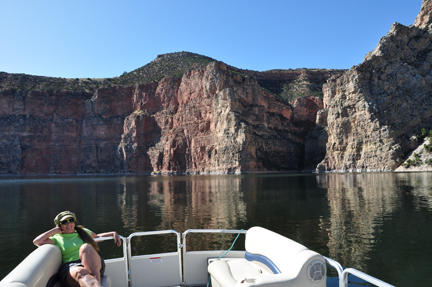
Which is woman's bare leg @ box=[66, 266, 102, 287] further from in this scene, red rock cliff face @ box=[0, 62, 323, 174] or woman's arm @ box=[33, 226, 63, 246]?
red rock cliff face @ box=[0, 62, 323, 174]

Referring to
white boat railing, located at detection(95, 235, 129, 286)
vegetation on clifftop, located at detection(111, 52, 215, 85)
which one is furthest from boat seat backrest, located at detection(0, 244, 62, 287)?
vegetation on clifftop, located at detection(111, 52, 215, 85)

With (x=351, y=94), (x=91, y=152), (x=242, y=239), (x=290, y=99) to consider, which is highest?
(x=290, y=99)

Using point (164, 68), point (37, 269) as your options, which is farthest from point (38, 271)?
point (164, 68)

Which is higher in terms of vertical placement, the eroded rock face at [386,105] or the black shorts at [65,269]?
the eroded rock face at [386,105]

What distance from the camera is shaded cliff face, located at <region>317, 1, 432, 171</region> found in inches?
3297

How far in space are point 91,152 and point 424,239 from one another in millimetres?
137457

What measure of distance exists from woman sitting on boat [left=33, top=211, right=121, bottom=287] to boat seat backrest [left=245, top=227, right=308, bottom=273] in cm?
272

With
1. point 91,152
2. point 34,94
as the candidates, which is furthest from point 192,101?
point 34,94

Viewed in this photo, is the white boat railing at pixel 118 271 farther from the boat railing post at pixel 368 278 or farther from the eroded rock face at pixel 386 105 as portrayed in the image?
the eroded rock face at pixel 386 105

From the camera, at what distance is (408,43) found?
9281 centimetres

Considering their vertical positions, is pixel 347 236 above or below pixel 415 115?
below

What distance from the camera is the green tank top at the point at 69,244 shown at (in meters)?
5.38

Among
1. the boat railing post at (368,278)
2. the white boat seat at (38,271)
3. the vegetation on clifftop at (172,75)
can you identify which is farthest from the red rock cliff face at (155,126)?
the boat railing post at (368,278)

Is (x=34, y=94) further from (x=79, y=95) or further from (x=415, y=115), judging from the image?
(x=415, y=115)
